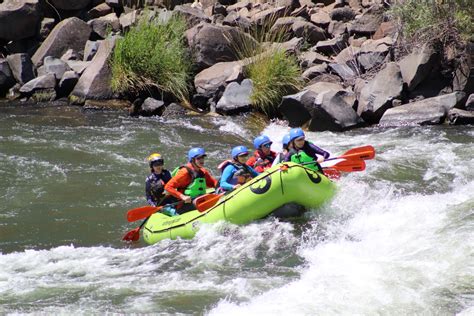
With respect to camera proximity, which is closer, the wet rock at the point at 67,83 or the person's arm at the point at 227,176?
the person's arm at the point at 227,176

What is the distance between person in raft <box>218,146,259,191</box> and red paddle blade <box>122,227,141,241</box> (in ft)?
3.13

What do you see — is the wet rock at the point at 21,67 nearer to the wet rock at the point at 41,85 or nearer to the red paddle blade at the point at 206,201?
the wet rock at the point at 41,85

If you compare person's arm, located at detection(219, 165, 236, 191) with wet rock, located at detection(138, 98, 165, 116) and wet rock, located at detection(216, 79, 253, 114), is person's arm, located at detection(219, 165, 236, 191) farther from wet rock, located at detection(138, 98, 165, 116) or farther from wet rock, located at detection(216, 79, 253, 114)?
wet rock, located at detection(138, 98, 165, 116)

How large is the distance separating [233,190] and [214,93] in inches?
231

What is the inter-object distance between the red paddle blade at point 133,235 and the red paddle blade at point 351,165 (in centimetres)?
224

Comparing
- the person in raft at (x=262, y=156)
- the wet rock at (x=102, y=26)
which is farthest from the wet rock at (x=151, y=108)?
the person in raft at (x=262, y=156)

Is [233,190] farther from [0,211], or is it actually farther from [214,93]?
[214,93]

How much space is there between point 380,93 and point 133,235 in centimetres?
571

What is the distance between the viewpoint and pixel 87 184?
902 centimetres

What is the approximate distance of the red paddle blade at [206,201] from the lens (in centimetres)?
713

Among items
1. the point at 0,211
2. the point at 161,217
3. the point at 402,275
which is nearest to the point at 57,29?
the point at 0,211

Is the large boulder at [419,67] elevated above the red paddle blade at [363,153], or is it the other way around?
the red paddle blade at [363,153]

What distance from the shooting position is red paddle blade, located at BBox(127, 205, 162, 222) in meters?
7.34

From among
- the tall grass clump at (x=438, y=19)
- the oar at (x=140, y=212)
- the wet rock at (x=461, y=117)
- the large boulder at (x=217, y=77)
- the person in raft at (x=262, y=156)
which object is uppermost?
the tall grass clump at (x=438, y=19)
